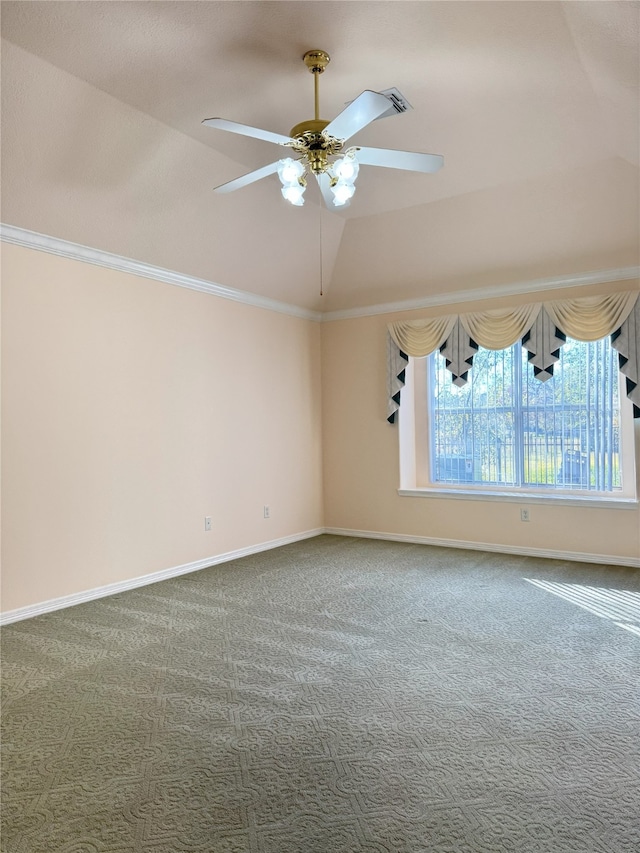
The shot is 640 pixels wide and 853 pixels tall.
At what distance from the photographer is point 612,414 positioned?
528cm

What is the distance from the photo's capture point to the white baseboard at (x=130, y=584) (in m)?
3.87

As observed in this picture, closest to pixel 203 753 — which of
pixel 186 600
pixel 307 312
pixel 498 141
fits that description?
pixel 186 600

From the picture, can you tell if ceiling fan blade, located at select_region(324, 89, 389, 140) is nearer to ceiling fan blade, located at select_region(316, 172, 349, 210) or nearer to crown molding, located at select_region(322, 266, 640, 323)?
ceiling fan blade, located at select_region(316, 172, 349, 210)

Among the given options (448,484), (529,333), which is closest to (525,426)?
(529,333)

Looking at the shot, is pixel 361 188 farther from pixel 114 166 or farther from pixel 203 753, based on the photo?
pixel 203 753

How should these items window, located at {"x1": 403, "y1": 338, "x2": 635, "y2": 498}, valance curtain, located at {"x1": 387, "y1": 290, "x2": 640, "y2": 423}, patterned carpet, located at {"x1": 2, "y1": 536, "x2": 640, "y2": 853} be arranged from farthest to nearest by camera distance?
window, located at {"x1": 403, "y1": 338, "x2": 635, "y2": 498}, valance curtain, located at {"x1": 387, "y1": 290, "x2": 640, "y2": 423}, patterned carpet, located at {"x1": 2, "y1": 536, "x2": 640, "y2": 853}

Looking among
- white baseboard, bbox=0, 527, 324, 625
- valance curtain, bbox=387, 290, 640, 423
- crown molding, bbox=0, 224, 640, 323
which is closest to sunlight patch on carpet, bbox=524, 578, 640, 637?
valance curtain, bbox=387, 290, 640, 423

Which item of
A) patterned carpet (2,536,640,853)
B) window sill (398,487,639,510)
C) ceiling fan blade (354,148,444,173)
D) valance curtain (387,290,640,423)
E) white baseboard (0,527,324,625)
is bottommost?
patterned carpet (2,536,640,853)

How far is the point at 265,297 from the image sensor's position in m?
5.97

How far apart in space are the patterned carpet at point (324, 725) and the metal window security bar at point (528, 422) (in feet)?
5.36

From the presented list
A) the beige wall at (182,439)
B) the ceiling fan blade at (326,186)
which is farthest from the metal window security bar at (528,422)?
the ceiling fan blade at (326,186)

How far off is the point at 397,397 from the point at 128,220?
318 cm

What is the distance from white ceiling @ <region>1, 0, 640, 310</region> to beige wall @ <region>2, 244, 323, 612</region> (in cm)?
44

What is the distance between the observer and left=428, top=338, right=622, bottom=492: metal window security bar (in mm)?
5320
